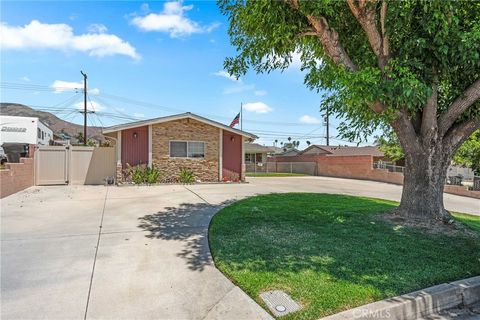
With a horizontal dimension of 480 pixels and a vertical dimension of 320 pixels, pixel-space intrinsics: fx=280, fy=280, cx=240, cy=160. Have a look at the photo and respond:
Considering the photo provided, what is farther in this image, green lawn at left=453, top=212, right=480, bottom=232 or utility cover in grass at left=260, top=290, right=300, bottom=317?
green lawn at left=453, top=212, right=480, bottom=232

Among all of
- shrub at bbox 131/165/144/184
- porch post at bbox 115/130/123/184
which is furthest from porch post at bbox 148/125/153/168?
porch post at bbox 115/130/123/184

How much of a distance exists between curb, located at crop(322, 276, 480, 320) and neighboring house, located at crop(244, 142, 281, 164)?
92.4 ft

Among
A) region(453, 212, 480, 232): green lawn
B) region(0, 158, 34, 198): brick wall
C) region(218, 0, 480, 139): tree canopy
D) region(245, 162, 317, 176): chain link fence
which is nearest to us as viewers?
region(218, 0, 480, 139): tree canopy

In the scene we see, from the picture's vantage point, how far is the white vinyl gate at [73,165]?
1286cm

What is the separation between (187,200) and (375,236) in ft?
18.7

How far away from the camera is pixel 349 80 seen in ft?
15.6

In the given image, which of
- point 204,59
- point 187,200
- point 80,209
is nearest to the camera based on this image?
point 80,209

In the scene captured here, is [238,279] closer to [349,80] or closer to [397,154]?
[349,80]

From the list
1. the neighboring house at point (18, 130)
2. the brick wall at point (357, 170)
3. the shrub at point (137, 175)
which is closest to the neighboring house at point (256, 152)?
the brick wall at point (357, 170)

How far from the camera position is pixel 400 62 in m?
4.98

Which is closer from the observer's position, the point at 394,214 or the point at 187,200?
the point at 394,214

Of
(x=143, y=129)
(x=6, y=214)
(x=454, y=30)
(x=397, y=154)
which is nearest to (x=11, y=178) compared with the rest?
(x=6, y=214)

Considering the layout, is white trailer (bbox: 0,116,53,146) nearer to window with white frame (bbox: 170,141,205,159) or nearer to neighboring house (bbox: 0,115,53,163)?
neighboring house (bbox: 0,115,53,163)

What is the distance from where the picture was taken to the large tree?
466cm
